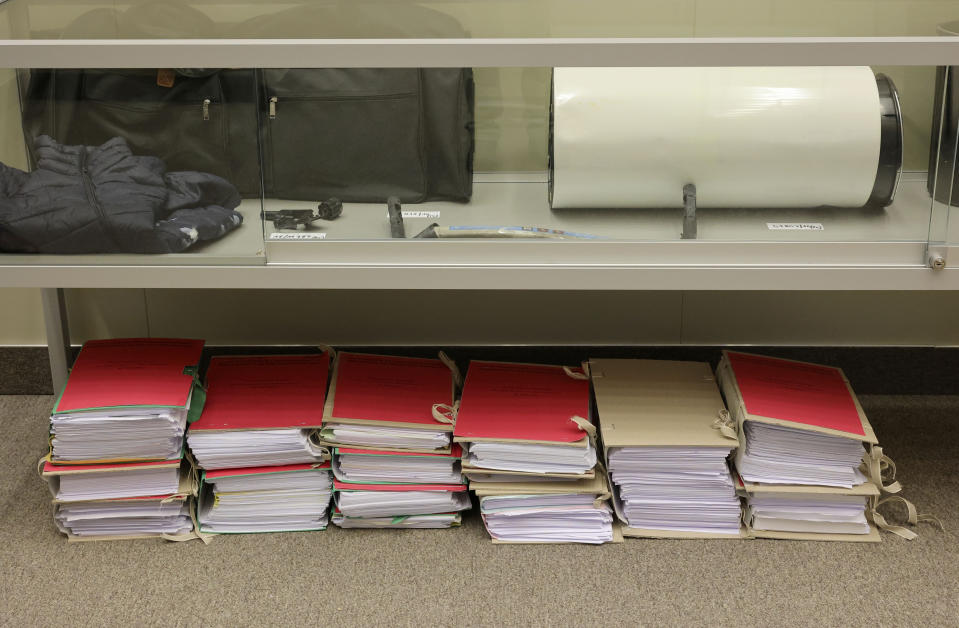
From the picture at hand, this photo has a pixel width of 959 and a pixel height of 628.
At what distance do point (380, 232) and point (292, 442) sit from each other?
505 mm

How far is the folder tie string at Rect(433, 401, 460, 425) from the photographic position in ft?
6.79

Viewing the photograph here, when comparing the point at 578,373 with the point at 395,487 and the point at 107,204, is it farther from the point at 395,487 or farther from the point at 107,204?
the point at 107,204

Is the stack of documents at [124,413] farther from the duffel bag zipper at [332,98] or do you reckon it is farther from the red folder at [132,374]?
the duffel bag zipper at [332,98]

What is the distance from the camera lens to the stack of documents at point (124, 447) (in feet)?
6.53

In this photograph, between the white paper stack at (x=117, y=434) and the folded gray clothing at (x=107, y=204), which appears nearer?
the folded gray clothing at (x=107, y=204)

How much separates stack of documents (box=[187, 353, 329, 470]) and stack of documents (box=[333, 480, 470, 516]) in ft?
0.35

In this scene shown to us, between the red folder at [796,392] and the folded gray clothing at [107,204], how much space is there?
1.16m

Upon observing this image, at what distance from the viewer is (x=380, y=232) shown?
6.26 feet

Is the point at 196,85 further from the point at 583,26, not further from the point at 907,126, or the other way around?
the point at 907,126

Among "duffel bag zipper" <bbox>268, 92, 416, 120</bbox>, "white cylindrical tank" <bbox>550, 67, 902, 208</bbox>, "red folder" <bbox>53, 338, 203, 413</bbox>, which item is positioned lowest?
"red folder" <bbox>53, 338, 203, 413</bbox>

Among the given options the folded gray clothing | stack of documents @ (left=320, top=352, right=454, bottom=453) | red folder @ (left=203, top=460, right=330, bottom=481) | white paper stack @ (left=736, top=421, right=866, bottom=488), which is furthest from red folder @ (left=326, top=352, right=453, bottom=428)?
white paper stack @ (left=736, top=421, right=866, bottom=488)

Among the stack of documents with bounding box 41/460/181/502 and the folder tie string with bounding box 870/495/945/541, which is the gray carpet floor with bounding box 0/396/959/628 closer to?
the folder tie string with bounding box 870/495/945/541

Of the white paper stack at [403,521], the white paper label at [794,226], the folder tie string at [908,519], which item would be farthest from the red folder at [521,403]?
the folder tie string at [908,519]

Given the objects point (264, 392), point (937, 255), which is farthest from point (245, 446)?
point (937, 255)
